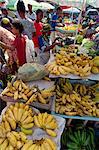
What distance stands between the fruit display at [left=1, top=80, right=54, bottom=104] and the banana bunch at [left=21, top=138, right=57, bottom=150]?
0.71m

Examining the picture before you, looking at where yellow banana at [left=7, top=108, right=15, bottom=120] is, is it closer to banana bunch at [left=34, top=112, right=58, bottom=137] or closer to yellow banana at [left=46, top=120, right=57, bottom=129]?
banana bunch at [left=34, top=112, right=58, bottom=137]

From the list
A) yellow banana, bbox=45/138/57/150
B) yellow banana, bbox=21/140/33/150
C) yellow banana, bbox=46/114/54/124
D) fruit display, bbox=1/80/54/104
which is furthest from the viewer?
fruit display, bbox=1/80/54/104

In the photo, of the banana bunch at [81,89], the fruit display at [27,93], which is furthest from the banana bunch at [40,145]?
the banana bunch at [81,89]

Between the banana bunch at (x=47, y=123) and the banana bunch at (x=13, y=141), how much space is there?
1.00 ft

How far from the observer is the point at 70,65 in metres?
4.66

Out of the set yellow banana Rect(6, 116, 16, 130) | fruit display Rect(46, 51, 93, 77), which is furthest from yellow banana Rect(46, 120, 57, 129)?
fruit display Rect(46, 51, 93, 77)

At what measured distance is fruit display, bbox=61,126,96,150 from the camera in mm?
4199

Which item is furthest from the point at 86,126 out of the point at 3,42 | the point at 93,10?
the point at 93,10

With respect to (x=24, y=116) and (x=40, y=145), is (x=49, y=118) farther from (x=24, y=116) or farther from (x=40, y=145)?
(x=40, y=145)

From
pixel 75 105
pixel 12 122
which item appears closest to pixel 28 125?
pixel 12 122

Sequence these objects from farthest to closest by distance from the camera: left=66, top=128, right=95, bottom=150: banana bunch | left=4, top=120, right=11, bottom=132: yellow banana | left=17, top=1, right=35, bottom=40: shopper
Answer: left=17, top=1, right=35, bottom=40: shopper, left=66, top=128, right=95, bottom=150: banana bunch, left=4, top=120, right=11, bottom=132: yellow banana

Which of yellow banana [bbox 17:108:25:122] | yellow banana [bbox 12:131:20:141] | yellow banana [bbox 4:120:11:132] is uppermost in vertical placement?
yellow banana [bbox 17:108:25:122]

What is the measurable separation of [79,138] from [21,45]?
2.38m

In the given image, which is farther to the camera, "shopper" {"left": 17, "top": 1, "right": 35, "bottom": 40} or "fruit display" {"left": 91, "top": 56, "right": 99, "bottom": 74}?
"shopper" {"left": 17, "top": 1, "right": 35, "bottom": 40}
